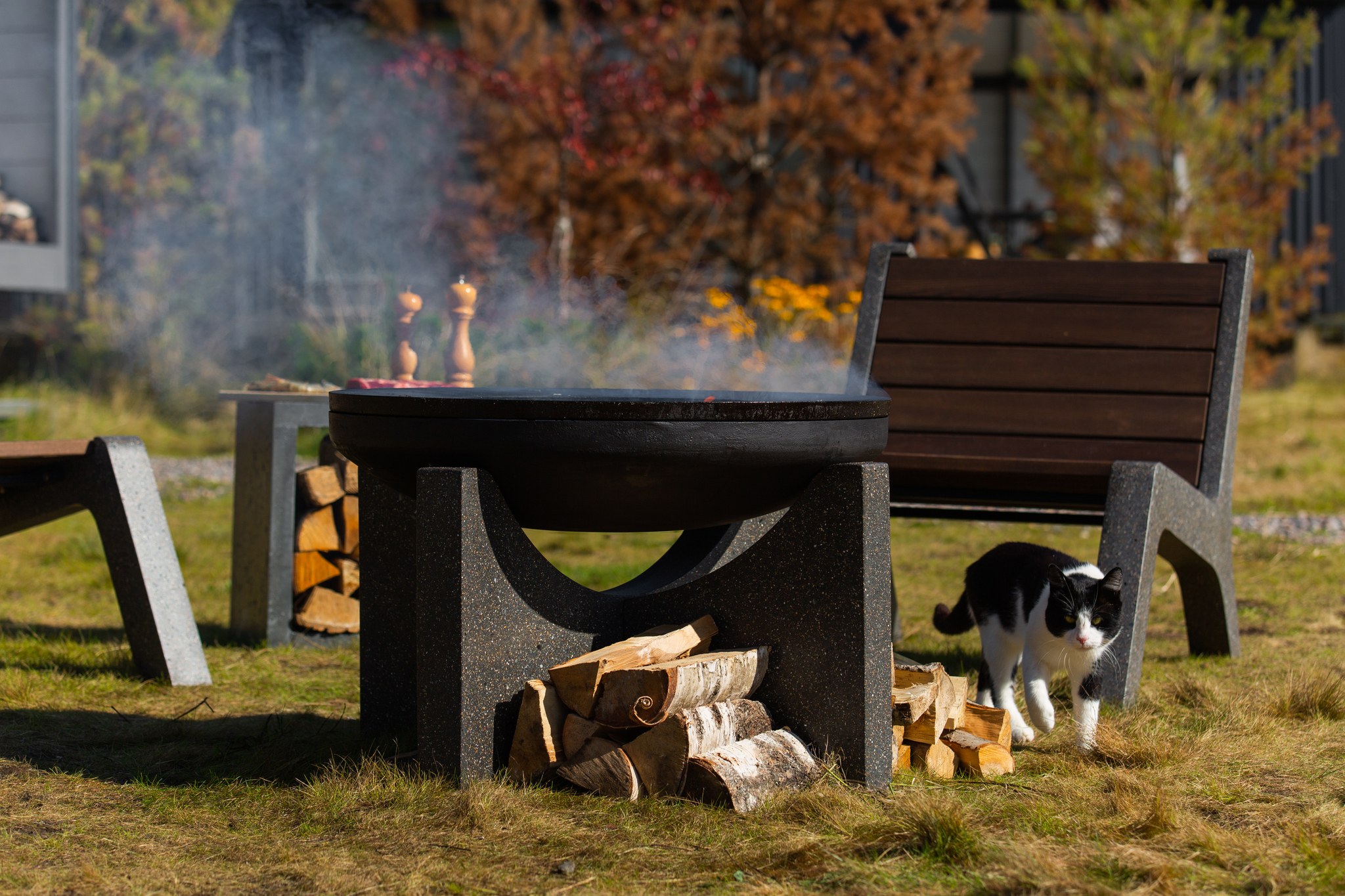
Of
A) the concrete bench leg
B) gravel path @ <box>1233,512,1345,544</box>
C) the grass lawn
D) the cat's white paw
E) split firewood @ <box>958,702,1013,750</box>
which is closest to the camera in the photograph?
the grass lawn

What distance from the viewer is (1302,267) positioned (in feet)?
31.0

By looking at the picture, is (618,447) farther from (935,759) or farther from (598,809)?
(935,759)

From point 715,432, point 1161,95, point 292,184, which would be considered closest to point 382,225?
point 292,184

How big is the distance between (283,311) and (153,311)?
105 centimetres

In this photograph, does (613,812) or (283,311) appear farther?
(283,311)

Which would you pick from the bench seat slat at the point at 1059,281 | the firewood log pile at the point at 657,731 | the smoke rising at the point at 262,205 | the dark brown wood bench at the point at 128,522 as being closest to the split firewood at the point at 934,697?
the firewood log pile at the point at 657,731

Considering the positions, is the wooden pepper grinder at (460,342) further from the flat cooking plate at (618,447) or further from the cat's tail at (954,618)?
the cat's tail at (954,618)

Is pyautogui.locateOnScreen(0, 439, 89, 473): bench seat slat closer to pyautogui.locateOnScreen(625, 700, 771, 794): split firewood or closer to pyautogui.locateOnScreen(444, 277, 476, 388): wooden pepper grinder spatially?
pyautogui.locateOnScreen(444, 277, 476, 388): wooden pepper grinder

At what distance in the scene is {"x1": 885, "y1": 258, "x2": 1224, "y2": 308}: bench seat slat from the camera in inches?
141

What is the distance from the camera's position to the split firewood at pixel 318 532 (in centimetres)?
366

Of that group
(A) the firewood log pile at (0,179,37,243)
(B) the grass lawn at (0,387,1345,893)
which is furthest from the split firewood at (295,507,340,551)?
(A) the firewood log pile at (0,179,37,243)

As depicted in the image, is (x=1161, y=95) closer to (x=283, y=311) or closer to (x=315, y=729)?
(x=283, y=311)

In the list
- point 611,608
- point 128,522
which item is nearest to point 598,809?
point 611,608

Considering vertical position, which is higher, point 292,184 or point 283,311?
point 292,184
